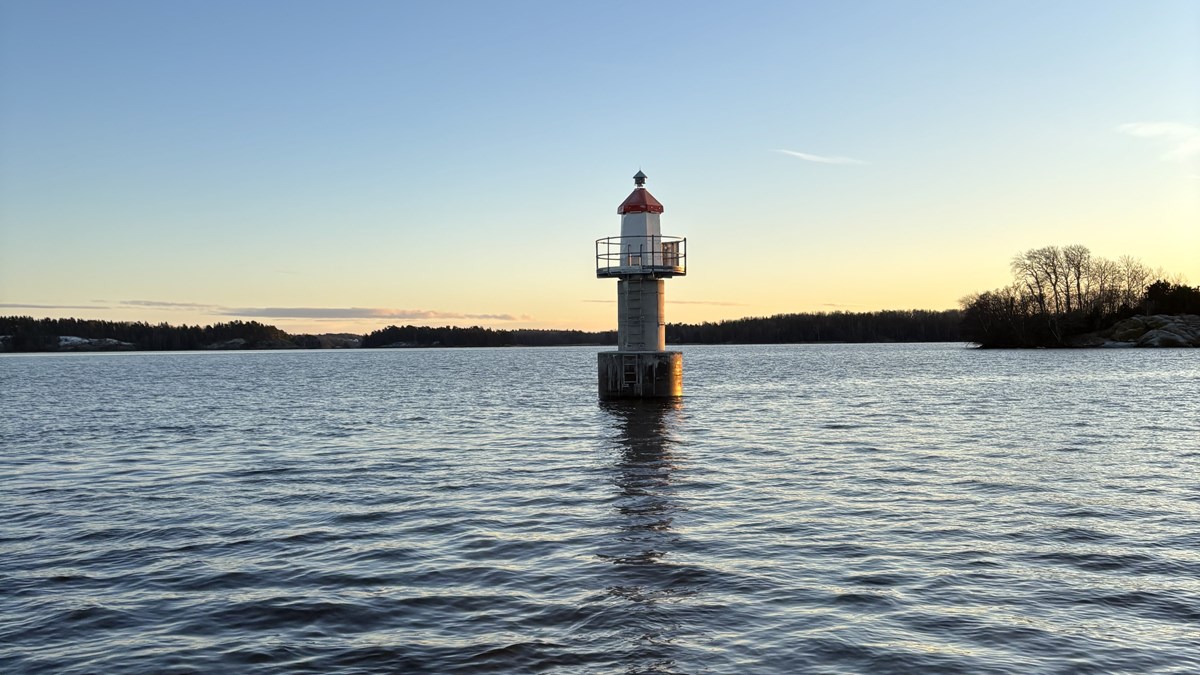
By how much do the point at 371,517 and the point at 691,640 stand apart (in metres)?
8.37

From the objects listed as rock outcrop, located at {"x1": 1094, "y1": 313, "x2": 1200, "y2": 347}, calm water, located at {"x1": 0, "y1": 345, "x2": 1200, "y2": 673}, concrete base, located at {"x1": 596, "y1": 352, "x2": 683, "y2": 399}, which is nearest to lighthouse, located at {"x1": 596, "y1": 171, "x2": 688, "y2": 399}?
concrete base, located at {"x1": 596, "y1": 352, "x2": 683, "y2": 399}

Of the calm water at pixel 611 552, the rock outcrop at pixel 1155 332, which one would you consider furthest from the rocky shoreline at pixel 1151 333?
the calm water at pixel 611 552

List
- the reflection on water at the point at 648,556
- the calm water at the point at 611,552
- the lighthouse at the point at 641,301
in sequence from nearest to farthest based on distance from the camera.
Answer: the calm water at the point at 611,552
the reflection on water at the point at 648,556
the lighthouse at the point at 641,301

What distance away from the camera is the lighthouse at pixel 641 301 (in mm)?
40344

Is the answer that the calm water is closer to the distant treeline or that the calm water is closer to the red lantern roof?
the red lantern roof

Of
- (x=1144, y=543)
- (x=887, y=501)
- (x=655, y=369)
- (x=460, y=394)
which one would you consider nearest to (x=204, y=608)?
(x=887, y=501)

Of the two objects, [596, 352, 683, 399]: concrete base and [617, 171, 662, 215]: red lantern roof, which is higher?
[617, 171, 662, 215]: red lantern roof

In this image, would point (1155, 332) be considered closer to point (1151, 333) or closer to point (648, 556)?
point (1151, 333)

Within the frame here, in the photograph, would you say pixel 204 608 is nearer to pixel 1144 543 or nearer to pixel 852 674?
pixel 852 674

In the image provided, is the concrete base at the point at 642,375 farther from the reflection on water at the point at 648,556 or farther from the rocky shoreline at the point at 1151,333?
the rocky shoreline at the point at 1151,333

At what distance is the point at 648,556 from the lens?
12.5 meters

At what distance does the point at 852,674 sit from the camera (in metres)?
7.97

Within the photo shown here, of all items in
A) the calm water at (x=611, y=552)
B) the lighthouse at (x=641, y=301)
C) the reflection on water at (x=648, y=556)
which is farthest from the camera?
the lighthouse at (x=641, y=301)

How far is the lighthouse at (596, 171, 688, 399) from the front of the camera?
40344 millimetres
